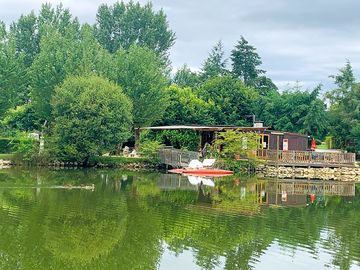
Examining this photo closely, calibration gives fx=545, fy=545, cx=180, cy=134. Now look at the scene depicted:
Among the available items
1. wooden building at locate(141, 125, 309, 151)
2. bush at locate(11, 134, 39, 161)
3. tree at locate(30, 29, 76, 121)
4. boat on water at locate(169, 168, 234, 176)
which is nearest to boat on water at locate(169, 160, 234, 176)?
boat on water at locate(169, 168, 234, 176)

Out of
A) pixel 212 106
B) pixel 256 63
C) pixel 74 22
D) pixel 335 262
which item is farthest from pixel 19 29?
pixel 335 262

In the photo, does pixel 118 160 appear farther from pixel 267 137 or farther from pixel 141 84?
pixel 267 137

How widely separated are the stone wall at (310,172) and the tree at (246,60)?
26593 mm

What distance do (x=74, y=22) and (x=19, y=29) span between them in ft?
21.1

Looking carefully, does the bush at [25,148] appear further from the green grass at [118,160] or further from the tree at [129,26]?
the tree at [129,26]

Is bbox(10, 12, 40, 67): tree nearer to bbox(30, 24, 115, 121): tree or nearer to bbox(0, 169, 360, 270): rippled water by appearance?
bbox(30, 24, 115, 121): tree

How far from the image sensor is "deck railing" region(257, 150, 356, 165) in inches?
1583

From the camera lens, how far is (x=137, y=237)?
15438mm

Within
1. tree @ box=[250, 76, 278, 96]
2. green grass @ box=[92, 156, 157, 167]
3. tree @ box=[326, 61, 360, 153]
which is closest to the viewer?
green grass @ box=[92, 156, 157, 167]

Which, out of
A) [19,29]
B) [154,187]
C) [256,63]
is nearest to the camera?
[154,187]

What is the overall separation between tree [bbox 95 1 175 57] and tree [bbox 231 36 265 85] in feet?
30.5

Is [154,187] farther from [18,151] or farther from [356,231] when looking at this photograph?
[18,151]

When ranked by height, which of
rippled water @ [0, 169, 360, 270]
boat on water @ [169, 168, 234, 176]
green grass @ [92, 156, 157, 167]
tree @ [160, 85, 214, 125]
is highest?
tree @ [160, 85, 214, 125]

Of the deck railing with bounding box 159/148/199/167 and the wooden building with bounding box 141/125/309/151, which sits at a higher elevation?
the wooden building with bounding box 141/125/309/151
